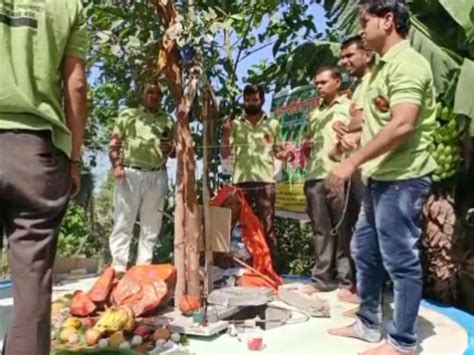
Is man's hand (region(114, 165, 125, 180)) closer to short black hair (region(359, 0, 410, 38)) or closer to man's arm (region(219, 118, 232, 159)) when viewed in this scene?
man's arm (region(219, 118, 232, 159))

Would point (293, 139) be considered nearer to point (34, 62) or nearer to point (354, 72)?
point (354, 72)

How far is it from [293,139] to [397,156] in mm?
2842

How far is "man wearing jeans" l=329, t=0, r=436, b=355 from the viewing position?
283cm

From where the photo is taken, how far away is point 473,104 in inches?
159

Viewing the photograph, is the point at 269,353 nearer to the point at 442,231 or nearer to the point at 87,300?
the point at 87,300

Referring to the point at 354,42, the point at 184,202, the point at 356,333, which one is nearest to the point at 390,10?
the point at 354,42

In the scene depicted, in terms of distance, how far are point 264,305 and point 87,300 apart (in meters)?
0.98

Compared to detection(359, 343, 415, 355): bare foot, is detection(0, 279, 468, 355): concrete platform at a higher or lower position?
lower

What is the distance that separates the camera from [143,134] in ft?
16.4

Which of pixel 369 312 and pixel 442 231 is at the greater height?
pixel 442 231

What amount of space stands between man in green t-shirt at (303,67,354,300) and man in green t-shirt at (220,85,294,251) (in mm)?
421

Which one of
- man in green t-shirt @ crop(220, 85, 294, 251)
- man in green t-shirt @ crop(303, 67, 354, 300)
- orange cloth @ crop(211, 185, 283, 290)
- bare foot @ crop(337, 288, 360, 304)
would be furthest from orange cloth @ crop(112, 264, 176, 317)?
man in green t-shirt @ crop(220, 85, 294, 251)

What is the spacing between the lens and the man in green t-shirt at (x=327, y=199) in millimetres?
4629

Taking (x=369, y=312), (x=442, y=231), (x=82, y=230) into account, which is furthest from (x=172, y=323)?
(x=82, y=230)
